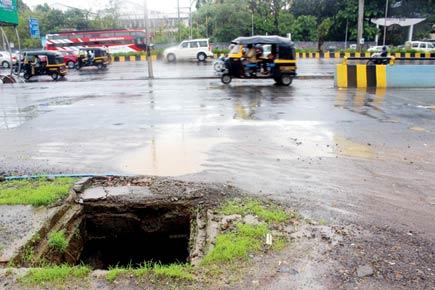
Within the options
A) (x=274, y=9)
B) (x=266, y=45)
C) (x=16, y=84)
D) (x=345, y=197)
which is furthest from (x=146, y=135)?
(x=274, y=9)

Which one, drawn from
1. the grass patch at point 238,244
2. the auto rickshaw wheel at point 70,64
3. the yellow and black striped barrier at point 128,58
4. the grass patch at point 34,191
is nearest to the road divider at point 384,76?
the grass patch at point 34,191

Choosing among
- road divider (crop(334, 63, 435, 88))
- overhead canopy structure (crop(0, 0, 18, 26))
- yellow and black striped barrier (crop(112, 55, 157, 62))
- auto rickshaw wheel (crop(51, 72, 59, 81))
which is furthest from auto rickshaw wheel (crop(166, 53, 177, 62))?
road divider (crop(334, 63, 435, 88))

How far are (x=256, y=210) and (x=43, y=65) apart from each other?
79.6 feet

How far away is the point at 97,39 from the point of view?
45969 mm

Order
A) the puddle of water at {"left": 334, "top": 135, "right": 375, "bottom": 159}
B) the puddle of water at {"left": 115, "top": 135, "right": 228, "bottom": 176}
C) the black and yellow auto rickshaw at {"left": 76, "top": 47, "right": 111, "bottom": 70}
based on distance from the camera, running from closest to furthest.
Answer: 1. the puddle of water at {"left": 115, "top": 135, "right": 228, "bottom": 176}
2. the puddle of water at {"left": 334, "top": 135, "right": 375, "bottom": 159}
3. the black and yellow auto rickshaw at {"left": 76, "top": 47, "right": 111, "bottom": 70}

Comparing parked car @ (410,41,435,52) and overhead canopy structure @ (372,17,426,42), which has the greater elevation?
overhead canopy structure @ (372,17,426,42)

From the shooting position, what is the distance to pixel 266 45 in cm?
1852

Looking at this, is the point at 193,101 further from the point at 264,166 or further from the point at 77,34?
the point at 77,34

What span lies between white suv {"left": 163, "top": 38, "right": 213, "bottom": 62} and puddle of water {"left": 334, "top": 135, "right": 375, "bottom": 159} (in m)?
31.4

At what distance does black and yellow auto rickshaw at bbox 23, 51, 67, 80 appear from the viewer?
25.8m

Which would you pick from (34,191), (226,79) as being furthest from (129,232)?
(226,79)

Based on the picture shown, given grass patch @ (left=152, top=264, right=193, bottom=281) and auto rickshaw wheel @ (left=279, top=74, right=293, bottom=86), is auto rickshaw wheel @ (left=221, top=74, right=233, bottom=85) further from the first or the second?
grass patch @ (left=152, top=264, right=193, bottom=281)

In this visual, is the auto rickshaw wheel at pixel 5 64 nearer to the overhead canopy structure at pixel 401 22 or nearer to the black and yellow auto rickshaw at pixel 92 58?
the black and yellow auto rickshaw at pixel 92 58

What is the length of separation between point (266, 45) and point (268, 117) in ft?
26.9
